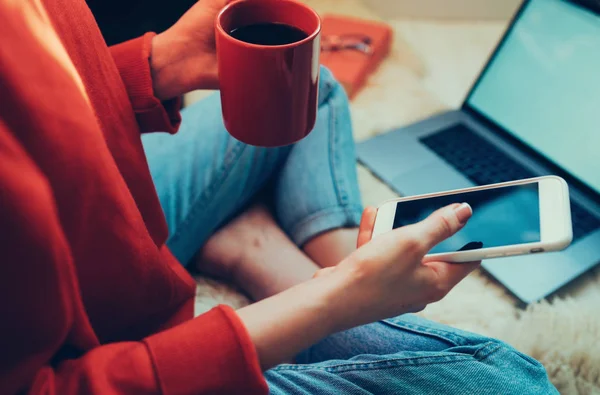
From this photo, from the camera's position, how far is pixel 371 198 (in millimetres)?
814

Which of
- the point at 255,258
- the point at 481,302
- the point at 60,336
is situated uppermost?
the point at 60,336

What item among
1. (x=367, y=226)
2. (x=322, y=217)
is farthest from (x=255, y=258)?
(x=367, y=226)

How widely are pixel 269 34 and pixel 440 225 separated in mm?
229

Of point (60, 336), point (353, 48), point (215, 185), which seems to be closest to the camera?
point (60, 336)

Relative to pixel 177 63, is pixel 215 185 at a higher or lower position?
lower

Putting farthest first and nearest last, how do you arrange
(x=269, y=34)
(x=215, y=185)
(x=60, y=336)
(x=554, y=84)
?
(x=554, y=84) → (x=215, y=185) → (x=269, y=34) → (x=60, y=336)

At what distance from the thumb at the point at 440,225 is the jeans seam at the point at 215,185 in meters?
0.32

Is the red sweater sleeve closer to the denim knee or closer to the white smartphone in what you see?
the white smartphone

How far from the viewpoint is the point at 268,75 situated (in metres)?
0.40

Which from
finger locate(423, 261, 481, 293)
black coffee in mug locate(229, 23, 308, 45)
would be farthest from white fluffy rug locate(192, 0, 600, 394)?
black coffee in mug locate(229, 23, 308, 45)

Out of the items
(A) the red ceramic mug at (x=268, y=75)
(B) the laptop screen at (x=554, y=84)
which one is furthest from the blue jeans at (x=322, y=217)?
(B) the laptop screen at (x=554, y=84)

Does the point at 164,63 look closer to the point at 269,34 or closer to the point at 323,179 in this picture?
the point at 269,34

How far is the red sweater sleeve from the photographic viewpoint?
11.6 inches

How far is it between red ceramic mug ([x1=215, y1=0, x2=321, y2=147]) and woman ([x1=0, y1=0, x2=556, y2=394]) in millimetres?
100
